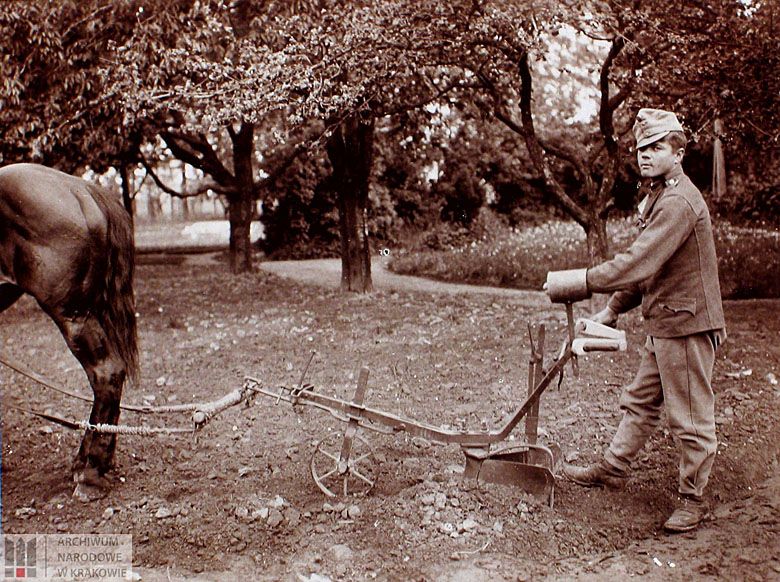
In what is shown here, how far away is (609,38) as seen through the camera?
26.1 ft

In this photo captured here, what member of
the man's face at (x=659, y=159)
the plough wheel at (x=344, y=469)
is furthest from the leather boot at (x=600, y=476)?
the man's face at (x=659, y=159)

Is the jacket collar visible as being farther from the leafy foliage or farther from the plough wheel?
the leafy foliage

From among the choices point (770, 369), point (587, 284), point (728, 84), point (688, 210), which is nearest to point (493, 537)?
point (587, 284)

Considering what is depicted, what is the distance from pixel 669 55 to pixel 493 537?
5.83 m

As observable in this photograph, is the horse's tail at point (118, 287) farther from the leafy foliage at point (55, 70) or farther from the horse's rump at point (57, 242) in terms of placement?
the leafy foliage at point (55, 70)

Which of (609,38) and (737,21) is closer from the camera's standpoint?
(737,21)

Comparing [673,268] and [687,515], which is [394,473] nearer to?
[687,515]

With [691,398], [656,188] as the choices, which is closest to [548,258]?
[656,188]

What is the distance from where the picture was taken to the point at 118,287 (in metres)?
5.04

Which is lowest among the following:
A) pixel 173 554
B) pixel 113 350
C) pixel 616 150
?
pixel 173 554

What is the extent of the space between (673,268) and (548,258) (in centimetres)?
1002

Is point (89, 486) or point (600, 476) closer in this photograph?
point (600, 476)

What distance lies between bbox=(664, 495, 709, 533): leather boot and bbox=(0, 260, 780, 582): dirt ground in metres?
0.07

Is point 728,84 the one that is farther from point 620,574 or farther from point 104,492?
point 104,492
